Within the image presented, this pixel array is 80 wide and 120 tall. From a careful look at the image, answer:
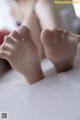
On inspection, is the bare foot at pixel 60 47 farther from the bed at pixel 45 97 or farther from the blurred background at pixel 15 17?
the blurred background at pixel 15 17

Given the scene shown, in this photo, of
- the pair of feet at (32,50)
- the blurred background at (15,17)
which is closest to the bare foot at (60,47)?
the pair of feet at (32,50)

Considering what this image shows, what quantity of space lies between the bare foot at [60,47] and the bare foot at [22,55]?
0.03 metres

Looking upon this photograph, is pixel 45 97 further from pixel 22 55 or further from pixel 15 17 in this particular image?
pixel 15 17

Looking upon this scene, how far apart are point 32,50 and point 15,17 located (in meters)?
0.33

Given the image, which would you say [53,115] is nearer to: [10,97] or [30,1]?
[10,97]

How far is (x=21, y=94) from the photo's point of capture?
1.74 ft

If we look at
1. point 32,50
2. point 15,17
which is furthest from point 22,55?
point 15,17

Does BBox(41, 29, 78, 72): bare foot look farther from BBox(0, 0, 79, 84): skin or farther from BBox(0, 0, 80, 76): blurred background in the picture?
BBox(0, 0, 80, 76): blurred background

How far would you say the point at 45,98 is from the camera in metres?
0.50

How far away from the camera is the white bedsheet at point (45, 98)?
449 mm

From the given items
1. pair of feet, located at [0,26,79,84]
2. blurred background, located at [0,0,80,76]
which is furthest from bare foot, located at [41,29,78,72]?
blurred background, located at [0,0,80,76]

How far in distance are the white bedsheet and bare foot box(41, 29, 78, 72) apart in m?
0.02

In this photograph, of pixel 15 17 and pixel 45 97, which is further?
pixel 15 17

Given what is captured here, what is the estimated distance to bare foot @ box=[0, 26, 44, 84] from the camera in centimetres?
54
